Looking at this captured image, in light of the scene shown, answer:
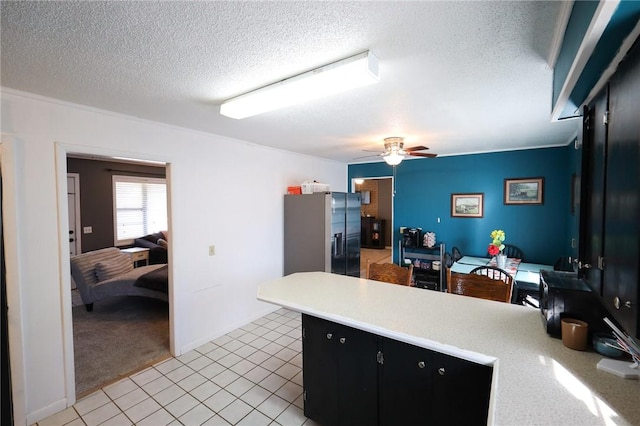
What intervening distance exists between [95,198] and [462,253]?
691cm

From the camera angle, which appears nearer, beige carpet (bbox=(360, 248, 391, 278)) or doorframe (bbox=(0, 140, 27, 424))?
doorframe (bbox=(0, 140, 27, 424))

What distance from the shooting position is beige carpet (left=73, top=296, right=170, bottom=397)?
2693mm

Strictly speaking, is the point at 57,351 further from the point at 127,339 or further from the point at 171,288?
the point at 127,339

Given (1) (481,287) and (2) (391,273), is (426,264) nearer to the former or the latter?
(2) (391,273)

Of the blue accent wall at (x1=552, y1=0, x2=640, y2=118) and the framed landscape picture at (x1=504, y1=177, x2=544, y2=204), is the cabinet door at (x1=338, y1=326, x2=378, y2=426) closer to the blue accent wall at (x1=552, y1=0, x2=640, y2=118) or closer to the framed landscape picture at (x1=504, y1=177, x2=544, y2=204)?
the blue accent wall at (x1=552, y1=0, x2=640, y2=118)

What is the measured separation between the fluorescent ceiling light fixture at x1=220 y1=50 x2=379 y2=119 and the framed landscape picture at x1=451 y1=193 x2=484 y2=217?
12.4ft

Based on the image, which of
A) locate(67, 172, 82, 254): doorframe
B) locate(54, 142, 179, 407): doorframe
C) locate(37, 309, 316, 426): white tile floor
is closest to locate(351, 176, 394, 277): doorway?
locate(37, 309, 316, 426): white tile floor

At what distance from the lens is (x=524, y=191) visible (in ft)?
14.1

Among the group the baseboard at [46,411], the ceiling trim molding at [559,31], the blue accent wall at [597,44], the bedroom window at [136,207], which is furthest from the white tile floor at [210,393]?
the bedroom window at [136,207]

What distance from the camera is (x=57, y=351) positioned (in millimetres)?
2217

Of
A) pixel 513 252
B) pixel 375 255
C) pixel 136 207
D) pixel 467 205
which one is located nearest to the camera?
pixel 513 252

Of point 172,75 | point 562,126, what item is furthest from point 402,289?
point 562,126

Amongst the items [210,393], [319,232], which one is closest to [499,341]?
[210,393]

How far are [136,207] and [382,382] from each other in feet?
21.0
